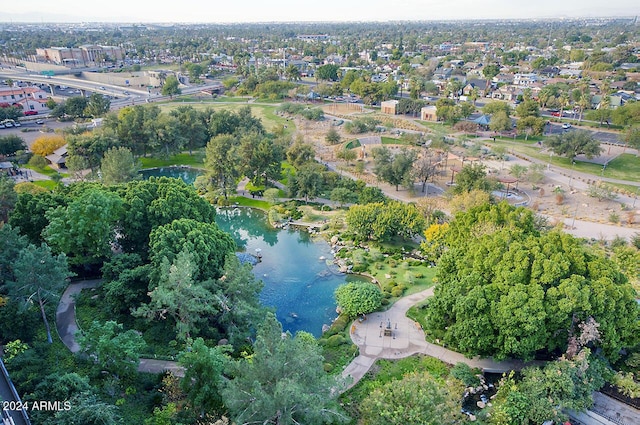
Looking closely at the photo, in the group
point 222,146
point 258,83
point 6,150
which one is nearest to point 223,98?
point 258,83

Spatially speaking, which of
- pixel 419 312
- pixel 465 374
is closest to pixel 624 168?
pixel 419 312

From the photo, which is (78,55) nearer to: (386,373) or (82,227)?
(82,227)

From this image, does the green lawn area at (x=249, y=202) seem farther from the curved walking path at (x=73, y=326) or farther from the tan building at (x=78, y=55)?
the tan building at (x=78, y=55)

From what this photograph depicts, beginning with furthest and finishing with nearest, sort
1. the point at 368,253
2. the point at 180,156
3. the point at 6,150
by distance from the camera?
the point at 180,156 < the point at 6,150 < the point at 368,253

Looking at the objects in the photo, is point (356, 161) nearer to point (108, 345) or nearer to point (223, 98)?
point (108, 345)

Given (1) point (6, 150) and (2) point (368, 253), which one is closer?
(2) point (368, 253)
